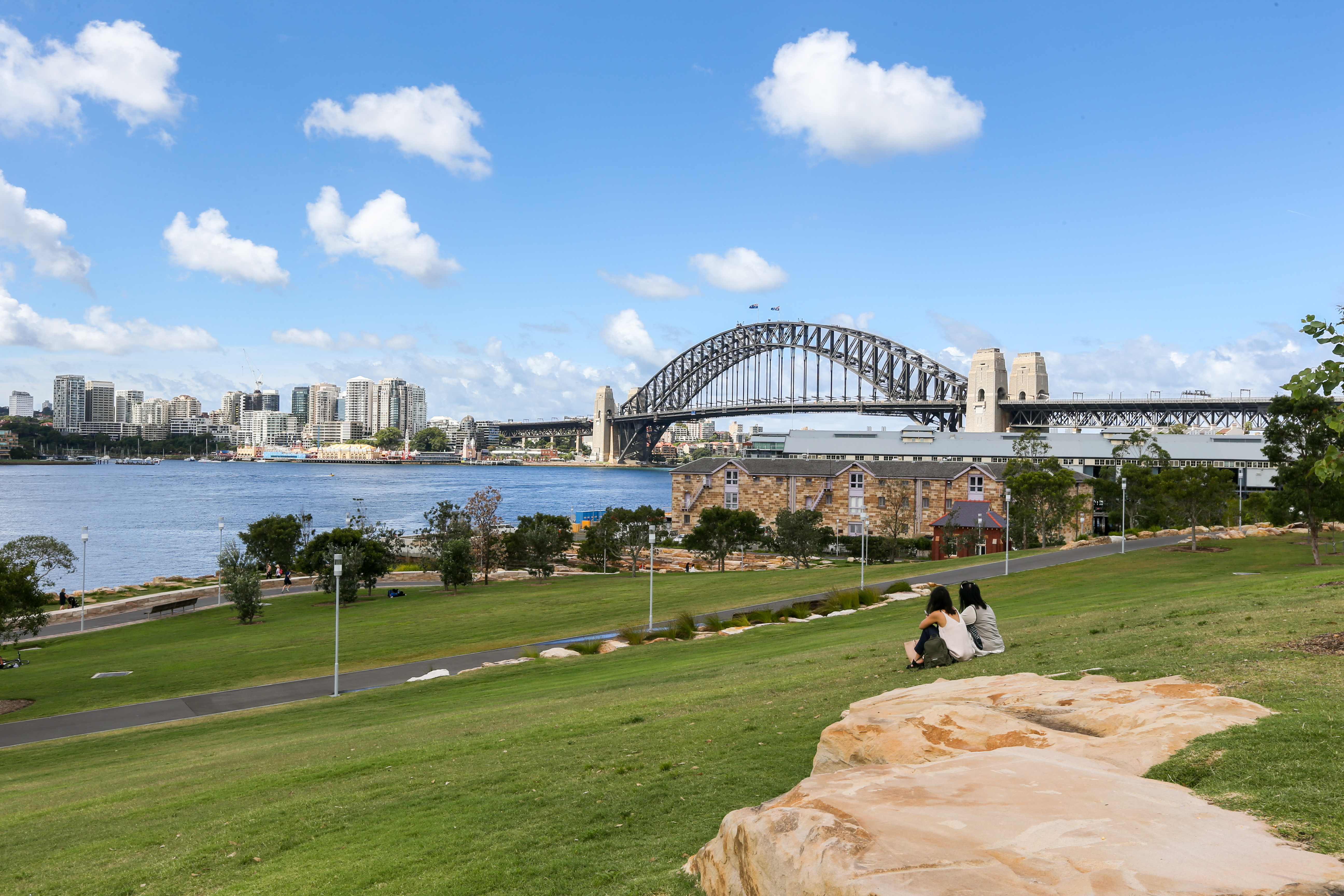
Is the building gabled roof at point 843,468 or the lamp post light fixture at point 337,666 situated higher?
the building gabled roof at point 843,468

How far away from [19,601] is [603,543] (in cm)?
3186

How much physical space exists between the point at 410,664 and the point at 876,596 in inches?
557

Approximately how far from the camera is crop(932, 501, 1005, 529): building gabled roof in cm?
5531

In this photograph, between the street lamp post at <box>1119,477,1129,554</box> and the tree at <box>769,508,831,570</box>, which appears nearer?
the street lamp post at <box>1119,477,1129,554</box>

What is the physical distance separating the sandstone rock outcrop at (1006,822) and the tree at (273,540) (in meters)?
49.7

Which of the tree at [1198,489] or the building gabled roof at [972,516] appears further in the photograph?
the building gabled roof at [972,516]

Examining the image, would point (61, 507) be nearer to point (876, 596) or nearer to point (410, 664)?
point (410, 664)

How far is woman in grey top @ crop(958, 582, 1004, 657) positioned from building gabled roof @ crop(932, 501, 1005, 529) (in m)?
44.9

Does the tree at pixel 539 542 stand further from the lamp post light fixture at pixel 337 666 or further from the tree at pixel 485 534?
the lamp post light fixture at pixel 337 666

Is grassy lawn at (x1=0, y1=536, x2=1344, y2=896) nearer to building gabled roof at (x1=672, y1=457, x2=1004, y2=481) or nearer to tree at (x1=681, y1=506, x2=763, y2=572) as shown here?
tree at (x1=681, y1=506, x2=763, y2=572)

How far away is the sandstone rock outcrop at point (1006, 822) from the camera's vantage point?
148 inches

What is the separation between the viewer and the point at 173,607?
3884 cm

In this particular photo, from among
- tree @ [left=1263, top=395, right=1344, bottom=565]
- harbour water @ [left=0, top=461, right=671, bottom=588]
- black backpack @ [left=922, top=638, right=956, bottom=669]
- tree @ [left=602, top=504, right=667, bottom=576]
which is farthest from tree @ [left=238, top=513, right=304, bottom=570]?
tree @ [left=1263, top=395, right=1344, bottom=565]

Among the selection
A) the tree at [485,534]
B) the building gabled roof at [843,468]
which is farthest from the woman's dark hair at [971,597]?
the building gabled roof at [843,468]
